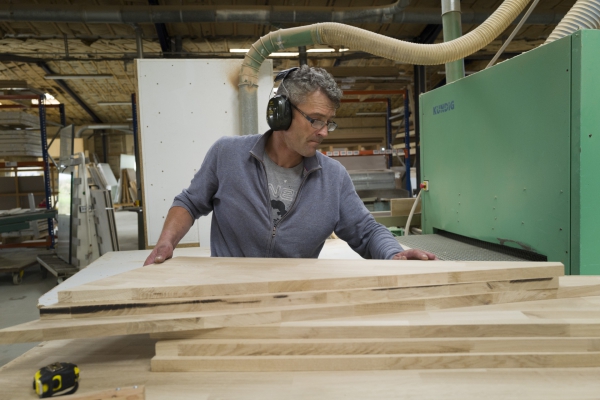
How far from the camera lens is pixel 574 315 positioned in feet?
3.13

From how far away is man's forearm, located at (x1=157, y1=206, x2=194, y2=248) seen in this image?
156 cm

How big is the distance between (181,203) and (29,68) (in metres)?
8.93

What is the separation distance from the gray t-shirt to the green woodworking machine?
934mm

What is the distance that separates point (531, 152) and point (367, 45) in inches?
48.3

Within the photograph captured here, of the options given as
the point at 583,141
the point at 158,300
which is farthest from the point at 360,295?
the point at 583,141

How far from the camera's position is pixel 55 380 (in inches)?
31.3

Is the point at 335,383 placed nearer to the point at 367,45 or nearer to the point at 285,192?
the point at 285,192

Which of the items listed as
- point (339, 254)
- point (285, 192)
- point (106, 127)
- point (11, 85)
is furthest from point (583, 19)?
point (106, 127)

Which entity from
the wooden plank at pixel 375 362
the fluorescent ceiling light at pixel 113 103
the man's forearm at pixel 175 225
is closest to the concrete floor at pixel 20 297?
the man's forearm at pixel 175 225

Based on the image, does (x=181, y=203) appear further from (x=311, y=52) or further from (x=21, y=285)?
(x=311, y=52)

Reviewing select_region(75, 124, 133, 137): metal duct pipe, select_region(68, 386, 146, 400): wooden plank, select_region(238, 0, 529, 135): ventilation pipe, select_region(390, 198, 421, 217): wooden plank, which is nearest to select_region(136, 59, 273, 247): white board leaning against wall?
select_region(238, 0, 529, 135): ventilation pipe

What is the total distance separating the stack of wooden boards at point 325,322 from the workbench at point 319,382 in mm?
24

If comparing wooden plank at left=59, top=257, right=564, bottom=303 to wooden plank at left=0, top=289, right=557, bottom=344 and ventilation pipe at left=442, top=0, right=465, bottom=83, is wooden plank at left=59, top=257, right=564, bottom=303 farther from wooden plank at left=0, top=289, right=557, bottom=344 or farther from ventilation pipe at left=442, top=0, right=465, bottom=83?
ventilation pipe at left=442, top=0, right=465, bottom=83

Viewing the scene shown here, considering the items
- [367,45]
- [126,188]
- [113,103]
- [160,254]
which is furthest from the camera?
[126,188]
